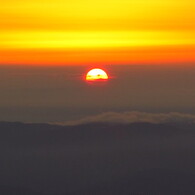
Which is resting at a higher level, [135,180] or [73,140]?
[73,140]

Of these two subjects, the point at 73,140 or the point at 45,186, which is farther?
the point at 73,140

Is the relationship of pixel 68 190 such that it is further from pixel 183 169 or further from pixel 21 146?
pixel 21 146

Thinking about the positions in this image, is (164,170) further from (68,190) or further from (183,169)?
(68,190)

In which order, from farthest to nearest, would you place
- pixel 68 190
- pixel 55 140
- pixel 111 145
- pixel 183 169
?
pixel 55 140 → pixel 111 145 → pixel 183 169 → pixel 68 190

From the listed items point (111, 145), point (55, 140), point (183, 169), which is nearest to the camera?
point (183, 169)

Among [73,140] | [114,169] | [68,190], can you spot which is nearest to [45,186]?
[68,190]

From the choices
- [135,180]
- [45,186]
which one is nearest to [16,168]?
[45,186]
